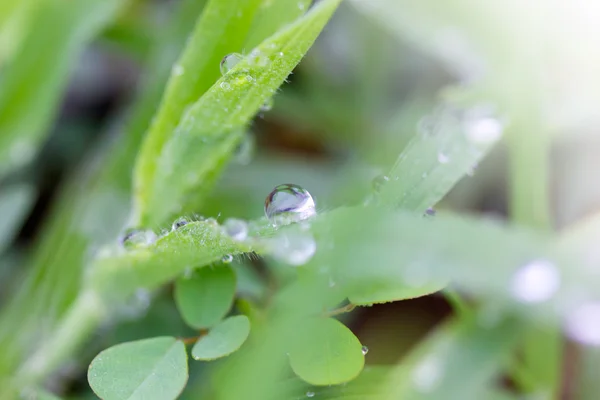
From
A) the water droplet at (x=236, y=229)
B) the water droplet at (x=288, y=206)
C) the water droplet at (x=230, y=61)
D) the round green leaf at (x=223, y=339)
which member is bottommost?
the round green leaf at (x=223, y=339)

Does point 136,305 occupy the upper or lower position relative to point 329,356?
lower

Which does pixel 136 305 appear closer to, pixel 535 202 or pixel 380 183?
pixel 380 183

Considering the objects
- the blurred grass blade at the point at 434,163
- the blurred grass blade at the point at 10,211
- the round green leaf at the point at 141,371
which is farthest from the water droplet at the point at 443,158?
the blurred grass blade at the point at 10,211

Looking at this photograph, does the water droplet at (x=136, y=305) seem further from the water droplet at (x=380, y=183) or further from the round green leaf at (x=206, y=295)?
the water droplet at (x=380, y=183)

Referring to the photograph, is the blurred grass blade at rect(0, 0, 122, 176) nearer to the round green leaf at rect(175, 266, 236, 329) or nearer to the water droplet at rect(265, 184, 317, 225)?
the round green leaf at rect(175, 266, 236, 329)

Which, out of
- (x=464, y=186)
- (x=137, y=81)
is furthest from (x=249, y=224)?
(x=137, y=81)

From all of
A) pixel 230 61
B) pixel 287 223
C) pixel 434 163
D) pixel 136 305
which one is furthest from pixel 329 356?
pixel 136 305
